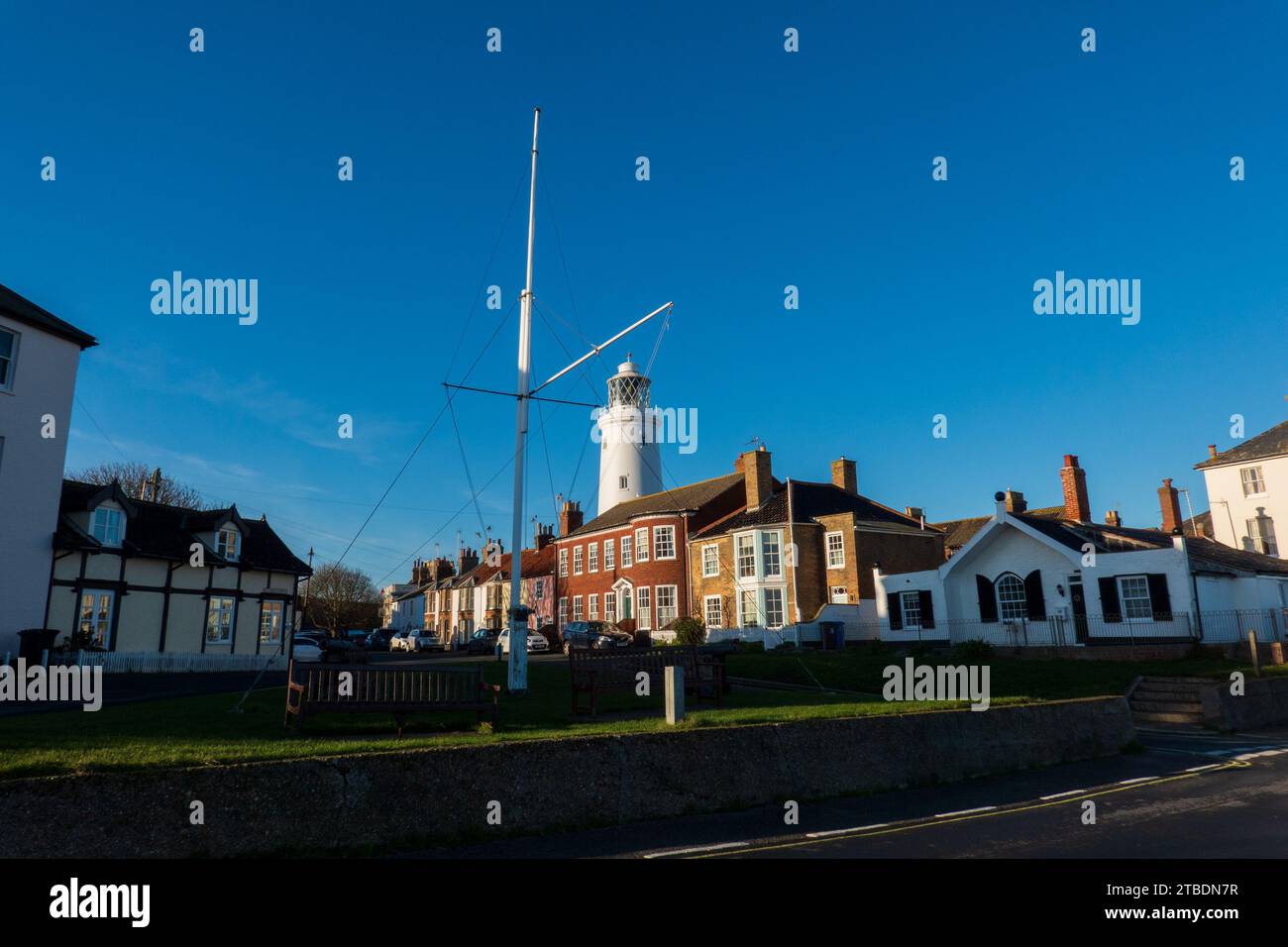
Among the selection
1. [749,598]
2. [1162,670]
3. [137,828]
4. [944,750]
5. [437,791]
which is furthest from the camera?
[749,598]

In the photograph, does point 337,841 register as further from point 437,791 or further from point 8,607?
point 8,607

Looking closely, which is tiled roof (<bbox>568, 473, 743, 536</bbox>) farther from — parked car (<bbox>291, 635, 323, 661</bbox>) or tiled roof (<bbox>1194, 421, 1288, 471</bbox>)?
tiled roof (<bbox>1194, 421, 1288, 471</bbox>)

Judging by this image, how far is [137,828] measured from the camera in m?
6.55

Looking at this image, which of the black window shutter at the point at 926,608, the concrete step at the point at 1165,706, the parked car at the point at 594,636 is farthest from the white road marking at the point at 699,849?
the parked car at the point at 594,636

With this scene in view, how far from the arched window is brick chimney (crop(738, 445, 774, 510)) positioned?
15424mm

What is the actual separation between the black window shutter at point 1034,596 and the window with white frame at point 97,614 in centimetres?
3365

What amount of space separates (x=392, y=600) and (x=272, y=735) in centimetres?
10465

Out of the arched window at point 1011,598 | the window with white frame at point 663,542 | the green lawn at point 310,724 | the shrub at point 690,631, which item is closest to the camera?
the green lawn at point 310,724

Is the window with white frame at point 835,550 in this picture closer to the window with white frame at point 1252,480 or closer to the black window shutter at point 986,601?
the black window shutter at point 986,601

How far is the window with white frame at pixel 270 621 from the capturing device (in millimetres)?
35562

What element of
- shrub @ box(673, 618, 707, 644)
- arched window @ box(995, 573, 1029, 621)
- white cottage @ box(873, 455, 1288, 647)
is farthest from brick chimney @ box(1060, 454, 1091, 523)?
shrub @ box(673, 618, 707, 644)
